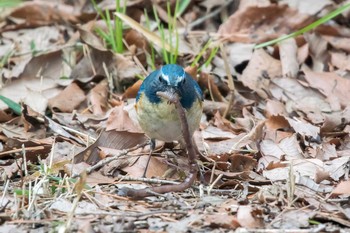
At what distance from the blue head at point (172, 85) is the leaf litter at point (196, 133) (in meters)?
0.50

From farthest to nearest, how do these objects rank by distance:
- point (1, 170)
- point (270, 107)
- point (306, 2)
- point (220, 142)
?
point (306, 2) < point (270, 107) < point (220, 142) < point (1, 170)

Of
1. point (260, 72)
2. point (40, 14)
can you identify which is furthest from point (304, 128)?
point (40, 14)

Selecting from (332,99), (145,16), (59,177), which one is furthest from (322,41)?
(59,177)

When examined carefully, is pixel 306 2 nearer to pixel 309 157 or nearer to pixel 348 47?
pixel 348 47

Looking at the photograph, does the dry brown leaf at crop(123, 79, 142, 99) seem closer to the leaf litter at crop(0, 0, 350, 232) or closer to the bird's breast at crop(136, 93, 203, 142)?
the leaf litter at crop(0, 0, 350, 232)

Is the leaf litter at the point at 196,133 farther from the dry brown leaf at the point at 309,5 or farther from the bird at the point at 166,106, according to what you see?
the bird at the point at 166,106

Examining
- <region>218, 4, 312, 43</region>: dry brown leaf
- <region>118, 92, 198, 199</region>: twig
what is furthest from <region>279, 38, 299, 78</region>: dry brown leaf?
<region>118, 92, 198, 199</region>: twig

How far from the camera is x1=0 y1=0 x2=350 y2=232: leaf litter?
4852 millimetres

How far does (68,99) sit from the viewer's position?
7422mm

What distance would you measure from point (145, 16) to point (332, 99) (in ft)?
7.74

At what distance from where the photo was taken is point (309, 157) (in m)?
6.19

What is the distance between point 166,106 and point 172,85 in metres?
0.28

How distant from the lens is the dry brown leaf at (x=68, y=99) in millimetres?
7320

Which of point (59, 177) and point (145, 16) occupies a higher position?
point (145, 16)
